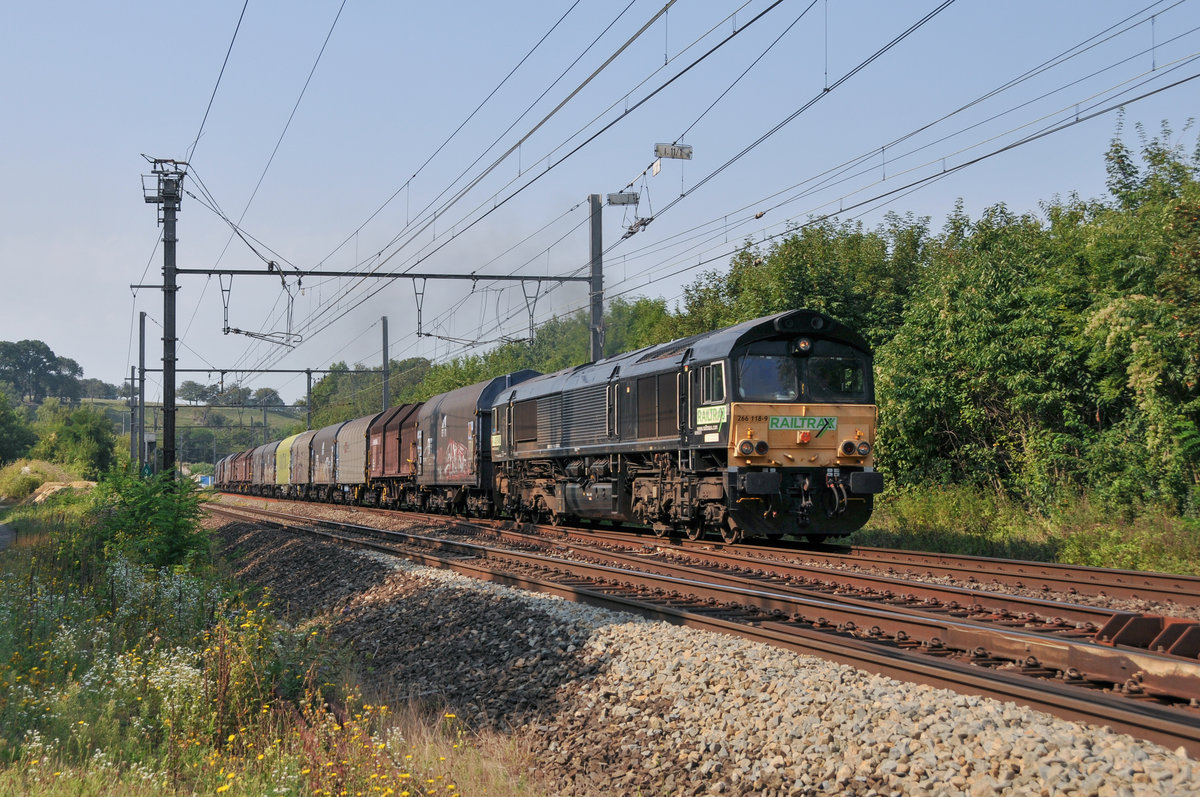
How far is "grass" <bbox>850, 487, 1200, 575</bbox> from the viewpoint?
43.5 feet

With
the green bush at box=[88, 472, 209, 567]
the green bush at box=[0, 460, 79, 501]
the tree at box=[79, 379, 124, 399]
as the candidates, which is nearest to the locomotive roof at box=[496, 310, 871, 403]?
→ the green bush at box=[88, 472, 209, 567]

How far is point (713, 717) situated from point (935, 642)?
225 cm

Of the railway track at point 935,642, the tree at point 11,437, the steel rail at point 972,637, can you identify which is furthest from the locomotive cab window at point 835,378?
the tree at point 11,437

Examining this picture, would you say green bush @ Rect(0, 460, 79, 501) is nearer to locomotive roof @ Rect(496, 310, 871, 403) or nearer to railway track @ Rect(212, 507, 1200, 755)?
locomotive roof @ Rect(496, 310, 871, 403)

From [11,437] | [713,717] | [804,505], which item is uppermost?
[11,437]

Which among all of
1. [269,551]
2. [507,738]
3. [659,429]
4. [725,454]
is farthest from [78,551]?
[507,738]

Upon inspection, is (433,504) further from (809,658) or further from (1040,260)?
(809,658)

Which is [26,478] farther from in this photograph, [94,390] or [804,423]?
[94,390]

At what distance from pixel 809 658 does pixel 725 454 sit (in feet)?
24.7

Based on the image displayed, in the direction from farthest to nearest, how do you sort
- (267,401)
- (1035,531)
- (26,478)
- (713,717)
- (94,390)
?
(94,390) → (267,401) → (26,478) → (1035,531) → (713,717)

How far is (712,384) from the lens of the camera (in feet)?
47.9

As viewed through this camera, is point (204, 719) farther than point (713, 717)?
Yes

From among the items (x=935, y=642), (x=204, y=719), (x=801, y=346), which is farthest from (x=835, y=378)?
(x=204, y=719)

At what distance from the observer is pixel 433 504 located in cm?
2922
